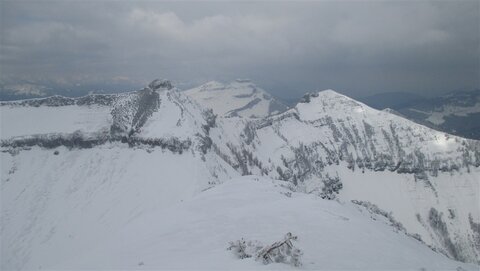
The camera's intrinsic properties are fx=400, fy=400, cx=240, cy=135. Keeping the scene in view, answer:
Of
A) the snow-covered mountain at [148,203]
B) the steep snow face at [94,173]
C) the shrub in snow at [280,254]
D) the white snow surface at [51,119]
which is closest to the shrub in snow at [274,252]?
the shrub in snow at [280,254]

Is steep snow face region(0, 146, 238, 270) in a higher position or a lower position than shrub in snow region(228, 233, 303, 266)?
lower

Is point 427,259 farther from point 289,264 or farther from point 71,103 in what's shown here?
point 71,103

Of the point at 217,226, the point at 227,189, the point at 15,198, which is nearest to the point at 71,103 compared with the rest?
the point at 15,198

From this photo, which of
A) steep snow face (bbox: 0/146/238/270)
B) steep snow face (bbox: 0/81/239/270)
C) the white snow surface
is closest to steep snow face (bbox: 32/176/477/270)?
steep snow face (bbox: 0/146/238/270)

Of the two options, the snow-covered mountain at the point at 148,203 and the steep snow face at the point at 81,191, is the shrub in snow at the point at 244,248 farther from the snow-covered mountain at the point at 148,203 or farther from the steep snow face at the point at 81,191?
the steep snow face at the point at 81,191

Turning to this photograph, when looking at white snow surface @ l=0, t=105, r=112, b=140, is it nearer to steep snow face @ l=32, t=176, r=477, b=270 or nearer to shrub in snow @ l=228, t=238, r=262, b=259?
steep snow face @ l=32, t=176, r=477, b=270

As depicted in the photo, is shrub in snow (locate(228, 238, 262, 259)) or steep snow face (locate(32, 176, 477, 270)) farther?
steep snow face (locate(32, 176, 477, 270))

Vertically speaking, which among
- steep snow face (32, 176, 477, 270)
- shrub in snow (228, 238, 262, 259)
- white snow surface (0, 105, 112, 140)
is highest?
shrub in snow (228, 238, 262, 259)
